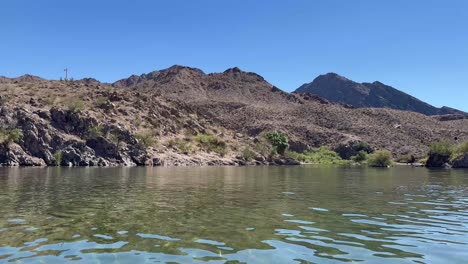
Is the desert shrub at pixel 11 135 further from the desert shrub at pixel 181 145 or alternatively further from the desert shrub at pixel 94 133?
the desert shrub at pixel 181 145

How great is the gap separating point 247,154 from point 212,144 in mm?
10128

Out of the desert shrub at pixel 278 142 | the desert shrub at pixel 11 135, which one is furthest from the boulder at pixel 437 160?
the desert shrub at pixel 11 135

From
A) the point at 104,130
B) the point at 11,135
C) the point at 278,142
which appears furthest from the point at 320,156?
the point at 11,135

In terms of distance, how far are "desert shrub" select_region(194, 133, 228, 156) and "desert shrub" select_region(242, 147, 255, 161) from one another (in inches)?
205

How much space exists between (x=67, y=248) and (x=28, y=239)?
1951 mm

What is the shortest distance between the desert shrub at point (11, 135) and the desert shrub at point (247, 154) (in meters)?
57.9

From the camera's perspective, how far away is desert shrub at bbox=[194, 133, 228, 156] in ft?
407

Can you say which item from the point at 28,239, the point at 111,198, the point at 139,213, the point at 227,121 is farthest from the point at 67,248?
the point at 227,121

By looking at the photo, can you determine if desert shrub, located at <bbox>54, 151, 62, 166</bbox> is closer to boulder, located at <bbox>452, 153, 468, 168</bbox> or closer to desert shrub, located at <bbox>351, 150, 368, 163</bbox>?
boulder, located at <bbox>452, 153, 468, 168</bbox>

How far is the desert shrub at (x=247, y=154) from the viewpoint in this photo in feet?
415

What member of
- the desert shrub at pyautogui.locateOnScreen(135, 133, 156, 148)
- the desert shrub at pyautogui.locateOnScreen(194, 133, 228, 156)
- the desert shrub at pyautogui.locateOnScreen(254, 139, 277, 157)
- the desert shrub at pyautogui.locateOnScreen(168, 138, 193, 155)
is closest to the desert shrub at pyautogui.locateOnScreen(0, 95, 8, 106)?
the desert shrub at pyautogui.locateOnScreen(135, 133, 156, 148)

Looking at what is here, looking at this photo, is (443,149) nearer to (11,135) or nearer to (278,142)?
(278,142)

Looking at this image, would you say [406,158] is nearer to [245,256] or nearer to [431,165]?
[431,165]

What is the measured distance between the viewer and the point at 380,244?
13891 mm
